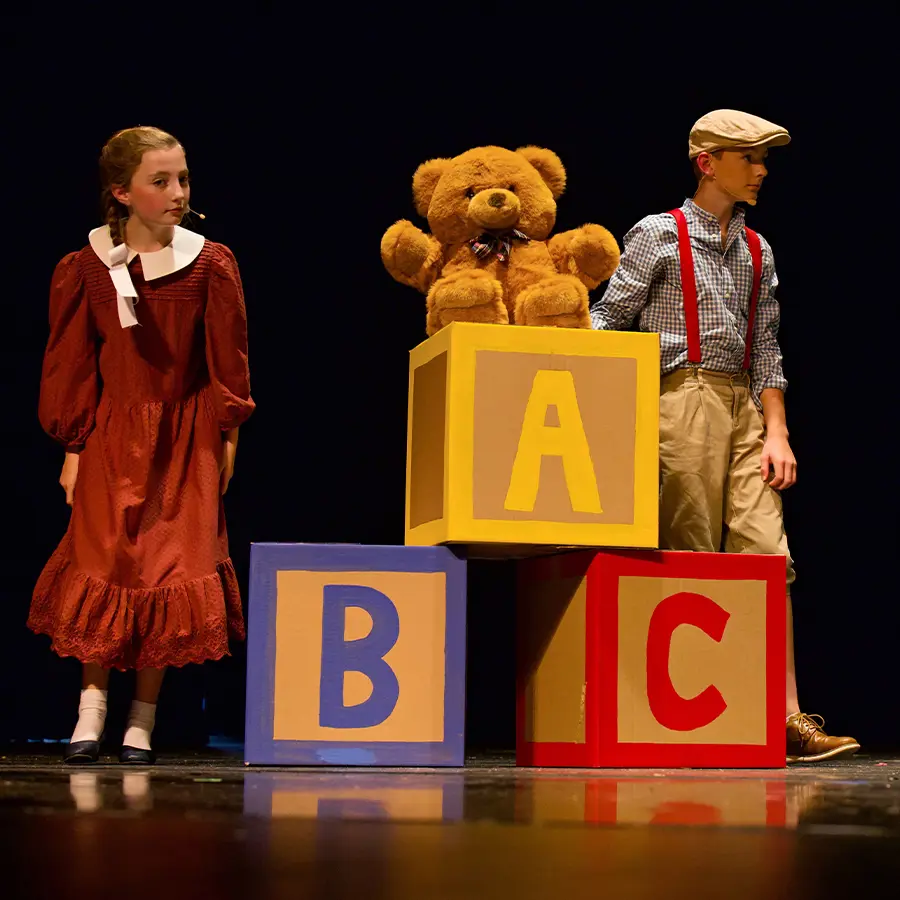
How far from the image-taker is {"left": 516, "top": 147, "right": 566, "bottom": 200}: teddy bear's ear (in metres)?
2.90

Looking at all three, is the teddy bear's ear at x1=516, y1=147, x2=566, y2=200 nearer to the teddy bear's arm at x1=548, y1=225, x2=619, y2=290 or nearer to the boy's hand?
the teddy bear's arm at x1=548, y1=225, x2=619, y2=290

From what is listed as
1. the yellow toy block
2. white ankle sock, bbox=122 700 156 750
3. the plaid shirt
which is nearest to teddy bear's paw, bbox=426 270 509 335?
the yellow toy block

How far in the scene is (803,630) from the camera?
12.9 feet

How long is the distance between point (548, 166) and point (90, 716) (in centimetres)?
123

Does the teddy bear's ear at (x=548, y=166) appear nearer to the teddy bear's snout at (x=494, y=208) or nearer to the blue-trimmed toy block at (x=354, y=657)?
the teddy bear's snout at (x=494, y=208)

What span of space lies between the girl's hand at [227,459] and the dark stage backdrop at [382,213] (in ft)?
2.94

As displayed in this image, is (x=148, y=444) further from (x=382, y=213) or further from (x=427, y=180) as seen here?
(x=382, y=213)

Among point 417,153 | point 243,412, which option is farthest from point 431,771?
point 417,153

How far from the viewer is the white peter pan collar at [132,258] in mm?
2555

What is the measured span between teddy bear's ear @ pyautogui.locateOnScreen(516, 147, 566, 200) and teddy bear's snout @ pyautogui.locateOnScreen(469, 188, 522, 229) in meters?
0.16

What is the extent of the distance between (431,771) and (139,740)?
0.49 metres

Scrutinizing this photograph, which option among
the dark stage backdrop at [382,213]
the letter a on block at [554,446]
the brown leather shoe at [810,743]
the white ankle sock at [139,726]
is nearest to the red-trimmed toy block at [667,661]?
the letter a on block at [554,446]

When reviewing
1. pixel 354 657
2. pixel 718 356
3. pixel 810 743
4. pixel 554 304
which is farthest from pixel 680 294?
pixel 354 657

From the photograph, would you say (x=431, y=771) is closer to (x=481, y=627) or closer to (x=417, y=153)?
(x=481, y=627)
